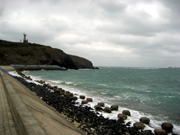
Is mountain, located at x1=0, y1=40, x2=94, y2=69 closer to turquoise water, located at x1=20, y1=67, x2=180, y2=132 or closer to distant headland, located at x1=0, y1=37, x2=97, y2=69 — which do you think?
distant headland, located at x1=0, y1=37, x2=97, y2=69

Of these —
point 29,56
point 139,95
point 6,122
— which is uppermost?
point 29,56

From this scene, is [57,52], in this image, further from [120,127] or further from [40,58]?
[120,127]

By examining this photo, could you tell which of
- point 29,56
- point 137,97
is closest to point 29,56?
point 29,56

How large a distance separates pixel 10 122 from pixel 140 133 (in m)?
5.34

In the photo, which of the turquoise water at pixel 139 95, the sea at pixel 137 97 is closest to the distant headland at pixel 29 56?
the turquoise water at pixel 139 95

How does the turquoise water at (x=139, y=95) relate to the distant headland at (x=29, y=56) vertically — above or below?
below

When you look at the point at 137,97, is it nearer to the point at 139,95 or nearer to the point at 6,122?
the point at 139,95

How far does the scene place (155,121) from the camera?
9141mm

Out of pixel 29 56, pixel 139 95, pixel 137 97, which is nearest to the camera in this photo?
pixel 137 97

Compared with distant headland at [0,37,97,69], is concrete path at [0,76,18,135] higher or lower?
lower

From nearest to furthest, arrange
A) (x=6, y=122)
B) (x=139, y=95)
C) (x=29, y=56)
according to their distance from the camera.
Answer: (x=6, y=122) → (x=139, y=95) → (x=29, y=56)

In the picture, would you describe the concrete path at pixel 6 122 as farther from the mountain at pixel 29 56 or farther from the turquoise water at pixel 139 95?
the mountain at pixel 29 56

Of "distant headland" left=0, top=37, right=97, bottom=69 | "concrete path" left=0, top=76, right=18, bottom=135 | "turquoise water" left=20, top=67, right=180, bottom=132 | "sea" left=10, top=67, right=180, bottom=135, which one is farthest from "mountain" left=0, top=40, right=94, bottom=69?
"concrete path" left=0, top=76, right=18, bottom=135

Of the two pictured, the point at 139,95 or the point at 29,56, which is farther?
the point at 29,56
